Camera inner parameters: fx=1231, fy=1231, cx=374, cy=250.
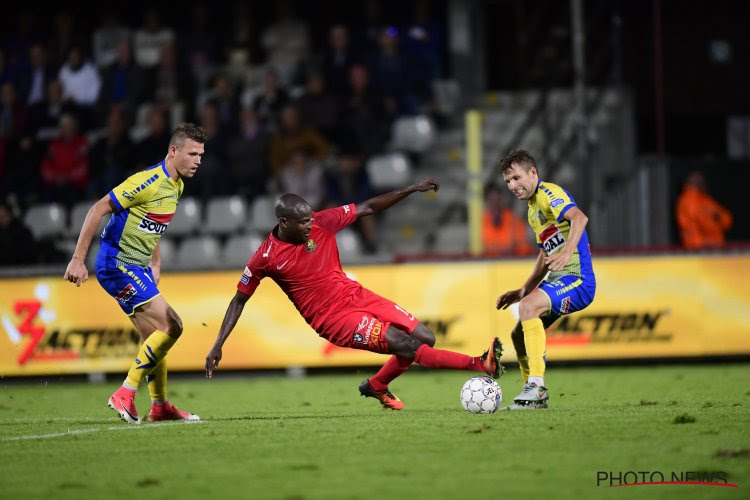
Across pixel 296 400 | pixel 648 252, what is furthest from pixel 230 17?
pixel 296 400

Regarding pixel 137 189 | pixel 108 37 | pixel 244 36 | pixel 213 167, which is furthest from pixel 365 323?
pixel 108 37

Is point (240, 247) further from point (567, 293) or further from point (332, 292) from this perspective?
point (567, 293)

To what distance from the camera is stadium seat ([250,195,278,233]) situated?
1733cm

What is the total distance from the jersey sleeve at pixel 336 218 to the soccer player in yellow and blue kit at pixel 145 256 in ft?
3.38

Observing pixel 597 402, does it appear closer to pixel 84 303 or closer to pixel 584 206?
pixel 584 206

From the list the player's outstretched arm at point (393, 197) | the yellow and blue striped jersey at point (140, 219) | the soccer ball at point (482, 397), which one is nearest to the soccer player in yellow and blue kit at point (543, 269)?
the soccer ball at point (482, 397)

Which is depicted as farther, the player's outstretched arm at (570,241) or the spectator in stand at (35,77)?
the spectator in stand at (35,77)

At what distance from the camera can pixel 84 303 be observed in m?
14.9

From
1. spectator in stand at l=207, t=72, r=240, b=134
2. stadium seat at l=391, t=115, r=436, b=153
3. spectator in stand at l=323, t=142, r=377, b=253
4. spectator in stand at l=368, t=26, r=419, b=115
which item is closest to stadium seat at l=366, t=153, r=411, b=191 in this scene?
spectator in stand at l=323, t=142, r=377, b=253

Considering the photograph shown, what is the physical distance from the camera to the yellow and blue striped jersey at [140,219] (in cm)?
906

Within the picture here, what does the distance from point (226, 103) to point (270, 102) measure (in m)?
0.71

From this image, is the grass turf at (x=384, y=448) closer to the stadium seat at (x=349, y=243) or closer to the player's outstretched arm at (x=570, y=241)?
the player's outstretched arm at (x=570, y=241)

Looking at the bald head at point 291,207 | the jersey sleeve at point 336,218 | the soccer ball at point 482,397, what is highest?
the bald head at point 291,207

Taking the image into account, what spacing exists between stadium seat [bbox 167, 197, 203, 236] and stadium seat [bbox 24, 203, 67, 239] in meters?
1.64
